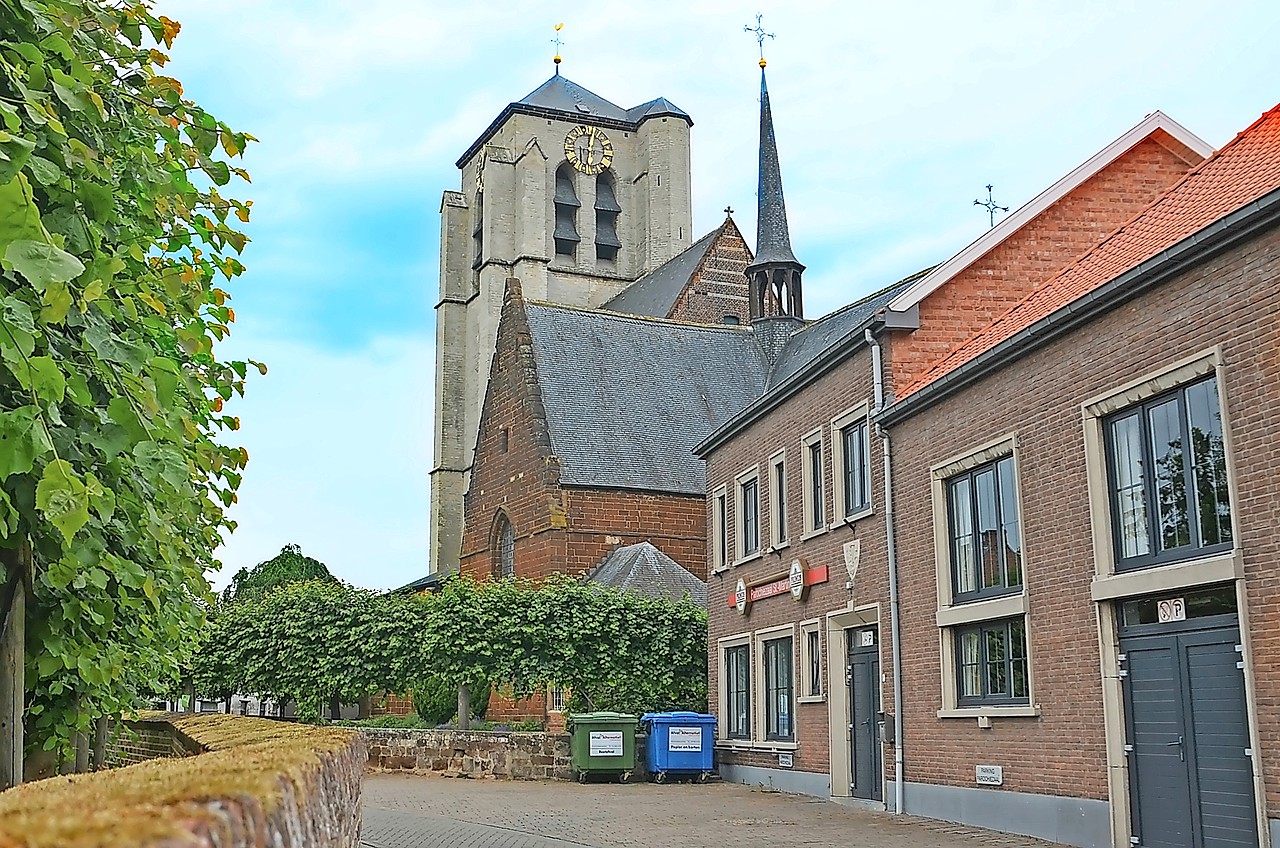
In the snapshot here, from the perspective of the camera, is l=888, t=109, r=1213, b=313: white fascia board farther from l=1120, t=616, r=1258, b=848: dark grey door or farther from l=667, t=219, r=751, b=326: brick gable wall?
l=667, t=219, r=751, b=326: brick gable wall

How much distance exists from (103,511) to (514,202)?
229ft

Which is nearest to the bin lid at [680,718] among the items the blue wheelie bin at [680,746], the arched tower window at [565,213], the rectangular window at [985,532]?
the blue wheelie bin at [680,746]

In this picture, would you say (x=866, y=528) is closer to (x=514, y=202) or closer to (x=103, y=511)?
(x=103, y=511)

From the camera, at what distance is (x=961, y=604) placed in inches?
659

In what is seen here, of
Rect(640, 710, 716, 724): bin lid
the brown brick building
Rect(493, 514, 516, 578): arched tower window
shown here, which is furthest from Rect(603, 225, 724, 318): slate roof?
the brown brick building

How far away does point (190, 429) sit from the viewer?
5887mm

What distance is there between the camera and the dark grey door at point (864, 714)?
1953 cm

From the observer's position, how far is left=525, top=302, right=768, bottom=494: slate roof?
40.3 metres

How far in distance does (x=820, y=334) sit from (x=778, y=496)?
20796mm

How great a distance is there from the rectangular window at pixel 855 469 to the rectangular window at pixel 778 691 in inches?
143

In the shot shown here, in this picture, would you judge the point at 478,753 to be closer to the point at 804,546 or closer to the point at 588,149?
the point at 804,546

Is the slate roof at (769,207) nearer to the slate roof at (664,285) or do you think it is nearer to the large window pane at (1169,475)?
the slate roof at (664,285)

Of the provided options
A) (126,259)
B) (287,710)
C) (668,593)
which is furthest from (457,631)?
(126,259)

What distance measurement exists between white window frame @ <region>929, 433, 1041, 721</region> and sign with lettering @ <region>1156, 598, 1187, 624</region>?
223 cm
